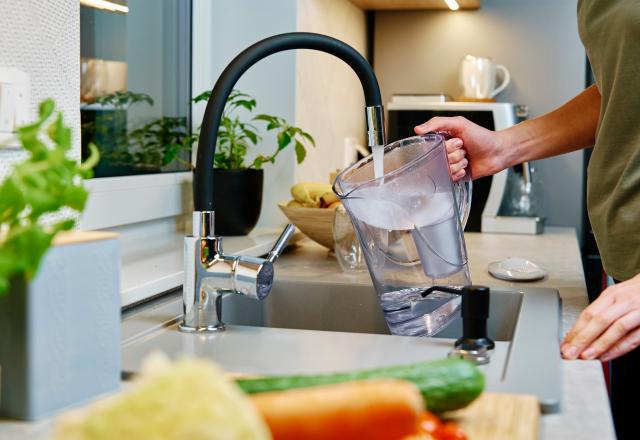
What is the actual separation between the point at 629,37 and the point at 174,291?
0.79 metres

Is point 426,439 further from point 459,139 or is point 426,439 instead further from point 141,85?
point 141,85

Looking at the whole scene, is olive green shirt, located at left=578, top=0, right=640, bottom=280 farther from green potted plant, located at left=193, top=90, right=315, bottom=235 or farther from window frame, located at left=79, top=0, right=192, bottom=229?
window frame, located at left=79, top=0, right=192, bottom=229

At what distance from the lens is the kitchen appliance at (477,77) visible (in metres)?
2.70

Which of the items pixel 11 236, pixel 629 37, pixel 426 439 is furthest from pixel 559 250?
pixel 11 236

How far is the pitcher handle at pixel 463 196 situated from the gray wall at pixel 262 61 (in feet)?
2.38

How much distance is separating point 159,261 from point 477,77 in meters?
1.51

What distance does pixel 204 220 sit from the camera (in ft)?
3.59

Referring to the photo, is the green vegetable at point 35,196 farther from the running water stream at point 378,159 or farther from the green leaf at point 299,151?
the green leaf at point 299,151

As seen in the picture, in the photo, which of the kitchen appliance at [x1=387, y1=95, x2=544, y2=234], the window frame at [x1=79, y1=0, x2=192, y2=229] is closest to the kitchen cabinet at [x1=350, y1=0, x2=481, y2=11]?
the kitchen appliance at [x1=387, y1=95, x2=544, y2=234]

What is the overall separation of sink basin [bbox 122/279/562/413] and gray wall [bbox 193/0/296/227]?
2.29 ft

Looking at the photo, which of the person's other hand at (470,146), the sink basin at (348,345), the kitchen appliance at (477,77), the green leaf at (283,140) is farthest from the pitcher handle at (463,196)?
the kitchen appliance at (477,77)

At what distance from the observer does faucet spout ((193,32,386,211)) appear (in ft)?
3.52

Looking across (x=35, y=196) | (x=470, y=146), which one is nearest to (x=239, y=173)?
(x=470, y=146)

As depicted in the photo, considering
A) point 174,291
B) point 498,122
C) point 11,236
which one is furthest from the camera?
point 498,122
